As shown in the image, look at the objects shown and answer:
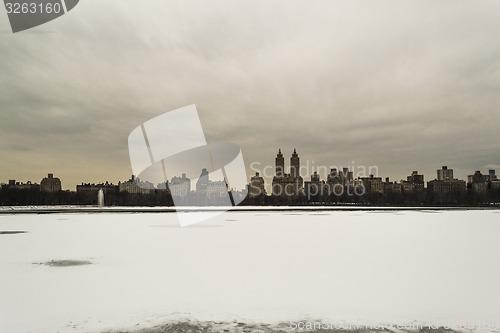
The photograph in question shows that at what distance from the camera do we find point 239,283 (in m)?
11.1

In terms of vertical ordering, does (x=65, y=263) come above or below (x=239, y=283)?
above

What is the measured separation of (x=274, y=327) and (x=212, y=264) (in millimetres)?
6728

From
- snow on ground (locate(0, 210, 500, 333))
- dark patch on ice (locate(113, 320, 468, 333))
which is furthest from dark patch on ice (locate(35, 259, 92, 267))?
dark patch on ice (locate(113, 320, 468, 333))

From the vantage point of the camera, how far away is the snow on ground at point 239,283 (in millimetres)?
8219

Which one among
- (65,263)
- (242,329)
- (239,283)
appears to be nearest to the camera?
(242,329)

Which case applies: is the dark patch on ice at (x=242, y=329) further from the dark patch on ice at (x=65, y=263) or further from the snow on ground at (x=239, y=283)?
the dark patch on ice at (x=65, y=263)

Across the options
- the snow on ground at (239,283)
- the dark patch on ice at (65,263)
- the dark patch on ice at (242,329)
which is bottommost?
the dark patch on ice at (242,329)

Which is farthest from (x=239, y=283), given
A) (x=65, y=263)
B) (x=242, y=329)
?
(x=65, y=263)

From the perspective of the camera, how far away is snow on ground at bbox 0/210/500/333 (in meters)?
8.22

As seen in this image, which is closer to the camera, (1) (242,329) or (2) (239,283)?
(1) (242,329)

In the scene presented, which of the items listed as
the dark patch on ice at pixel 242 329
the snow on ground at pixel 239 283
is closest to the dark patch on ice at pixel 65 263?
the snow on ground at pixel 239 283

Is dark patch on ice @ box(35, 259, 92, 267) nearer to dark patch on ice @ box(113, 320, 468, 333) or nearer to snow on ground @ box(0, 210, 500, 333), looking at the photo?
snow on ground @ box(0, 210, 500, 333)

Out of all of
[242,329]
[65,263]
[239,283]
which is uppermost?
[65,263]

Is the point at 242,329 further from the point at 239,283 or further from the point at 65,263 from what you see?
the point at 65,263
